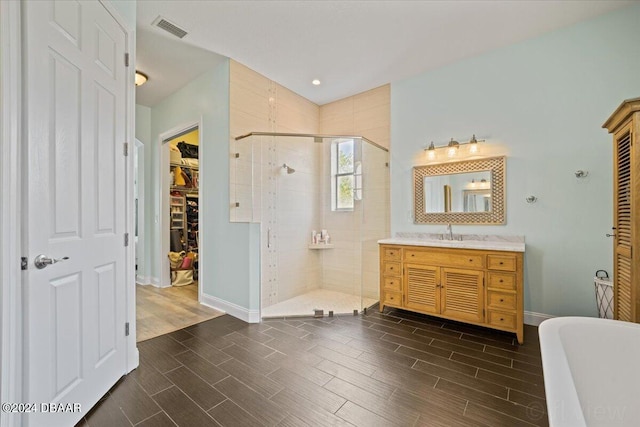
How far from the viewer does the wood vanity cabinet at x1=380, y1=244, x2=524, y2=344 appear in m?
2.60

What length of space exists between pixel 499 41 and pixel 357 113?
1890mm

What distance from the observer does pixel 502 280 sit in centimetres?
263

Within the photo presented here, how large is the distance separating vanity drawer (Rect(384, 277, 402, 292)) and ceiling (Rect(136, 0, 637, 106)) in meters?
2.60

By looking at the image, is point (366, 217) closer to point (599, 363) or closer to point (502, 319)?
point (502, 319)

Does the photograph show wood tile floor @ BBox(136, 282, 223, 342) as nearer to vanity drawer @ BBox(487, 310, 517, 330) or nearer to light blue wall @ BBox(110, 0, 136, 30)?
light blue wall @ BBox(110, 0, 136, 30)

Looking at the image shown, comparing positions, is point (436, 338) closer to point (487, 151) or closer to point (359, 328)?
point (359, 328)

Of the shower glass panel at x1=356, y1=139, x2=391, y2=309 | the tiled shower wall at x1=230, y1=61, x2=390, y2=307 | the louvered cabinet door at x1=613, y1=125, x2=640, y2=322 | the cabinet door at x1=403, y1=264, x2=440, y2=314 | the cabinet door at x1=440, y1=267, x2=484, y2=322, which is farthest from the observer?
the shower glass panel at x1=356, y1=139, x2=391, y2=309

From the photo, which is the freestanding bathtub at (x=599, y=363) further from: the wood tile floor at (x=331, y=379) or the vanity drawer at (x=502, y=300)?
the vanity drawer at (x=502, y=300)

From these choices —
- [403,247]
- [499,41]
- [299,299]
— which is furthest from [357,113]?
[299,299]

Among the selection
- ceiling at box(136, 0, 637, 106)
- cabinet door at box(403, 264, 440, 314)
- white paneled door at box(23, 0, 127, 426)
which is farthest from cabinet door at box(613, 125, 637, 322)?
white paneled door at box(23, 0, 127, 426)

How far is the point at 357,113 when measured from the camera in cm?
429

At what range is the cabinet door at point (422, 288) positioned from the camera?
2992 millimetres

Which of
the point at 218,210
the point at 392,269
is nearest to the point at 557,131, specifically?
the point at 392,269

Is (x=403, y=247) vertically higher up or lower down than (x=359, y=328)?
higher up
